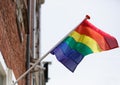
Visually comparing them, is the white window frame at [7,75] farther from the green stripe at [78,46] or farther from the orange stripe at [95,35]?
the orange stripe at [95,35]

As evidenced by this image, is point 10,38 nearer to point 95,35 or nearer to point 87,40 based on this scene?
point 87,40

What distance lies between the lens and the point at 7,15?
33.9 ft

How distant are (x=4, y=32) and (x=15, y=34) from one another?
1.54 metres

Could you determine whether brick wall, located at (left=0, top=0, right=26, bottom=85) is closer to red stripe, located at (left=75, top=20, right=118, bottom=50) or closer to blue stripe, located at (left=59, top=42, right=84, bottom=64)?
blue stripe, located at (left=59, top=42, right=84, bottom=64)

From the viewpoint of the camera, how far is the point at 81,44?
1044cm

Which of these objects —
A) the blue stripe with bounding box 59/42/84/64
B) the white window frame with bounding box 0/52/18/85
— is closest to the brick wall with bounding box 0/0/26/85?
the white window frame with bounding box 0/52/18/85

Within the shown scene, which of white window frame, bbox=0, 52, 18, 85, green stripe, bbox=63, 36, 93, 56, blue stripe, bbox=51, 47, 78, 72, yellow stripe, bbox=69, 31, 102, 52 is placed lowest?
white window frame, bbox=0, 52, 18, 85

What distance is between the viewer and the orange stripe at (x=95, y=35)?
34.5ft

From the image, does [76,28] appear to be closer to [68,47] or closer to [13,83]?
[68,47]

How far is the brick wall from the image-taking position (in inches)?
384

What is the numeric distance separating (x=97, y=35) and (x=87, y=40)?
0.74 ft

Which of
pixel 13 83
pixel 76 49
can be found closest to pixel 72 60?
pixel 76 49

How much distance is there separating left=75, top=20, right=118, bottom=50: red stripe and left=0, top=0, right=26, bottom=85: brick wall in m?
1.13

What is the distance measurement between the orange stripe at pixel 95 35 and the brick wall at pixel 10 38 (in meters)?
1.13
